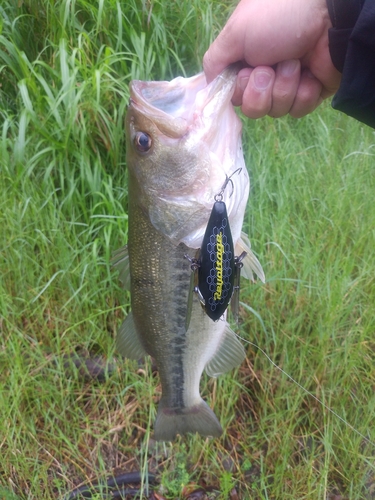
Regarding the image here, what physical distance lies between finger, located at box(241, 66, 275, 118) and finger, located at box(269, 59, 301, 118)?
0.12 ft

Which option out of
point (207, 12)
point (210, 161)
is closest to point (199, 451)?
point (210, 161)

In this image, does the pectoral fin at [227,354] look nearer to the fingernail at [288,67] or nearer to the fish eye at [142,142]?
the fish eye at [142,142]

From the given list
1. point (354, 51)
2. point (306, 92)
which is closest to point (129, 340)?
point (306, 92)

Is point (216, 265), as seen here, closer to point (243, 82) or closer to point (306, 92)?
point (243, 82)

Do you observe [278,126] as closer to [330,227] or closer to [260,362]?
[330,227]

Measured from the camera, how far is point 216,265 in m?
1.31

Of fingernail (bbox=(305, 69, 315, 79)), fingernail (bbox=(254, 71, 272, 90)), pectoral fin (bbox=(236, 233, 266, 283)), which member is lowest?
pectoral fin (bbox=(236, 233, 266, 283))

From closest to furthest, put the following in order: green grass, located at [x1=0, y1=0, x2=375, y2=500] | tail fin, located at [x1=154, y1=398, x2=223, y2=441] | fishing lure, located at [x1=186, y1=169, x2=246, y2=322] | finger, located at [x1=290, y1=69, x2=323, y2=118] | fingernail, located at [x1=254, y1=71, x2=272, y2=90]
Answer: fishing lure, located at [x1=186, y1=169, x2=246, y2=322] → fingernail, located at [x1=254, y1=71, x2=272, y2=90] → finger, located at [x1=290, y1=69, x2=323, y2=118] → tail fin, located at [x1=154, y1=398, x2=223, y2=441] → green grass, located at [x1=0, y1=0, x2=375, y2=500]

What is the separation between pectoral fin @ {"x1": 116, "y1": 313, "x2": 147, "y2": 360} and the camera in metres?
1.75

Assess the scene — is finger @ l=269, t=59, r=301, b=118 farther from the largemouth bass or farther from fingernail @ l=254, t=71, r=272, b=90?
the largemouth bass

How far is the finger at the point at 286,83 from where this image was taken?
161 centimetres

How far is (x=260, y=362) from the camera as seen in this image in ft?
8.14

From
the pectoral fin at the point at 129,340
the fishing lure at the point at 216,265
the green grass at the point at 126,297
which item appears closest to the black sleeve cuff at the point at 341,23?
the fishing lure at the point at 216,265

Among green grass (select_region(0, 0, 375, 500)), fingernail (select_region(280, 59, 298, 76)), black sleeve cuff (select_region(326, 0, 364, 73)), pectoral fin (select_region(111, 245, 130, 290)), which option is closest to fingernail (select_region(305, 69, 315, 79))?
fingernail (select_region(280, 59, 298, 76))
